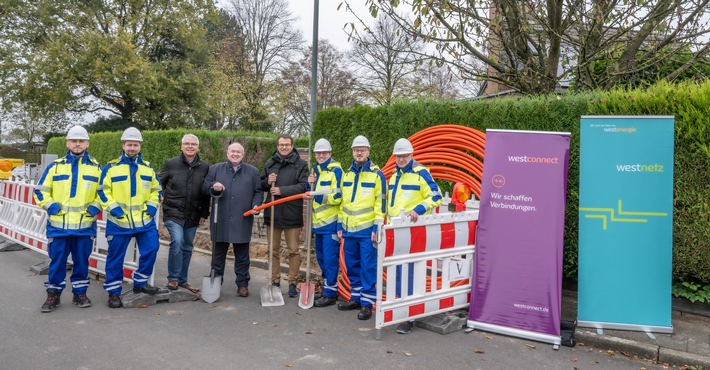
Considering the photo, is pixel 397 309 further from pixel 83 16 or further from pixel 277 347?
pixel 83 16

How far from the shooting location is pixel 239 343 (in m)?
4.98

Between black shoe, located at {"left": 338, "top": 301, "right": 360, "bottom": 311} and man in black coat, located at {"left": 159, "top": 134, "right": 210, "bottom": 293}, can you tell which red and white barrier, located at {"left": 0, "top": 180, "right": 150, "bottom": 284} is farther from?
black shoe, located at {"left": 338, "top": 301, "right": 360, "bottom": 311}

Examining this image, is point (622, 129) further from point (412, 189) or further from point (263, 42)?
point (263, 42)

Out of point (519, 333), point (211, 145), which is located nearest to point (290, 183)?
point (519, 333)

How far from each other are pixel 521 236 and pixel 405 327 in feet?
4.88

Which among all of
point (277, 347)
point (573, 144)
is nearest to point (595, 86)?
point (573, 144)

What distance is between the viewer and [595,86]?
7.91 meters

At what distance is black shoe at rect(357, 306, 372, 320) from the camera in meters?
5.82

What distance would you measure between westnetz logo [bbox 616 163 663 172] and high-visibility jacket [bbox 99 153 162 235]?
5.17 metres

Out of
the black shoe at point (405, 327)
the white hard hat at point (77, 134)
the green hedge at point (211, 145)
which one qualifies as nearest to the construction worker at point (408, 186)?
the black shoe at point (405, 327)

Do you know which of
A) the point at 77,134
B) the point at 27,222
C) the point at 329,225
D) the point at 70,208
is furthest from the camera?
the point at 27,222

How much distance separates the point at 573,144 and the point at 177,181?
4.83 meters

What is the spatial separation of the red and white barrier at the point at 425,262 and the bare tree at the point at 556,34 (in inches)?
126

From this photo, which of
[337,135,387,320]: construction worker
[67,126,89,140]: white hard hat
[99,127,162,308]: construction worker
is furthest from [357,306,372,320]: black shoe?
[67,126,89,140]: white hard hat
